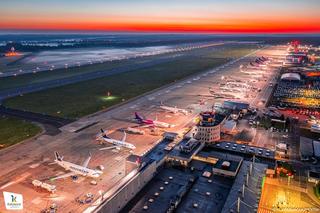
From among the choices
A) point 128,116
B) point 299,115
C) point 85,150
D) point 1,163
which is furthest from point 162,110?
point 1,163

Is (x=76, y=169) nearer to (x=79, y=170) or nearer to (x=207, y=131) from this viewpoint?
(x=79, y=170)

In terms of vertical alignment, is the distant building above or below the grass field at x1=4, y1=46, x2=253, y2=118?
above

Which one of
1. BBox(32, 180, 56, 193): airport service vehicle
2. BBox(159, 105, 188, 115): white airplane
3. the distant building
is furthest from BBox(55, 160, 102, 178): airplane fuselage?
BBox(159, 105, 188, 115): white airplane

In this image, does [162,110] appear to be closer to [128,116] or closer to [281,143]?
[128,116]

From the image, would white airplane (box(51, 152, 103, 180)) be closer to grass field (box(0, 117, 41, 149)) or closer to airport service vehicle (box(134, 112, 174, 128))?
grass field (box(0, 117, 41, 149))

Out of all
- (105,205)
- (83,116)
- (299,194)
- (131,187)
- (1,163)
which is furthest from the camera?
(83,116)

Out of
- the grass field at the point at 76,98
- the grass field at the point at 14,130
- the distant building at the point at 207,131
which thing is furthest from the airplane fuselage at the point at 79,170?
the grass field at the point at 76,98

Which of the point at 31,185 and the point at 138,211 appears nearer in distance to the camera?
the point at 138,211

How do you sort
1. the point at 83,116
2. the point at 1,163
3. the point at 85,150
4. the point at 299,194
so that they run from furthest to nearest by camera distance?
the point at 83,116
the point at 85,150
the point at 1,163
the point at 299,194
